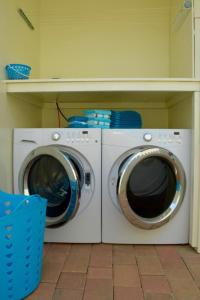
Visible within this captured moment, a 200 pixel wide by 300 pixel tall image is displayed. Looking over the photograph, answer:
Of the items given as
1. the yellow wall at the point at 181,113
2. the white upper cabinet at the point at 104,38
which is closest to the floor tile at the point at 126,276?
the yellow wall at the point at 181,113

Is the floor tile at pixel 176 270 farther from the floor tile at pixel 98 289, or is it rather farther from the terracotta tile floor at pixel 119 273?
the floor tile at pixel 98 289

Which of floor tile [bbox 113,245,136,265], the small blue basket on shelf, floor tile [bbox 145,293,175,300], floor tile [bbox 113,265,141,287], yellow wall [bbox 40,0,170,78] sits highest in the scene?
yellow wall [bbox 40,0,170,78]

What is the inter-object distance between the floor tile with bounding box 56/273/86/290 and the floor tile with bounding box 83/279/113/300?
1.2 inches

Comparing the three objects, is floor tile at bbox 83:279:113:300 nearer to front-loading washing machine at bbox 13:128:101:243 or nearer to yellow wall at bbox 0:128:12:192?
front-loading washing machine at bbox 13:128:101:243

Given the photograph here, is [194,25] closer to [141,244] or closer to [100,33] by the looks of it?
[100,33]

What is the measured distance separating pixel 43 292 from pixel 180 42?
1.74m

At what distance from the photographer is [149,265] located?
1.45 metres

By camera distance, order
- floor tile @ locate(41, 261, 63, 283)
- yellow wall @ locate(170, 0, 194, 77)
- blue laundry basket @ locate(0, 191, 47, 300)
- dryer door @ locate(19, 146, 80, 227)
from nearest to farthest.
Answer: blue laundry basket @ locate(0, 191, 47, 300) < floor tile @ locate(41, 261, 63, 283) < dryer door @ locate(19, 146, 80, 227) < yellow wall @ locate(170, 0, 194, 77)

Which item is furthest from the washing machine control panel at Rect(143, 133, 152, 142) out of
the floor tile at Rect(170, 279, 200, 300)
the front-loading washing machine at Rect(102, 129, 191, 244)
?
the floor tile at Rect(170, 279, 200, 300)

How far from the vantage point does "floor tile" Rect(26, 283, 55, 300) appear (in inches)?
45.6

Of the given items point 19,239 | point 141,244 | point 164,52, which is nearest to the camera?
point 19,239

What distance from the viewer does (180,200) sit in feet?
5.35

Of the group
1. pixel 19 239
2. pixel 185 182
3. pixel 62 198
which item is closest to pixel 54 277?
pixel 19 239

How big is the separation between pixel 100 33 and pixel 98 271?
1869 millimetres
